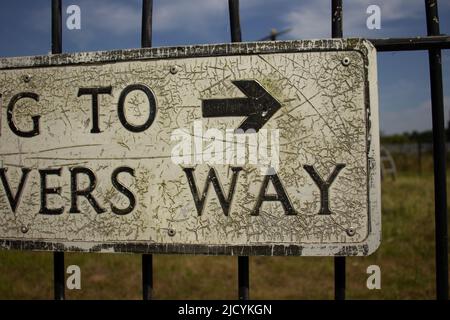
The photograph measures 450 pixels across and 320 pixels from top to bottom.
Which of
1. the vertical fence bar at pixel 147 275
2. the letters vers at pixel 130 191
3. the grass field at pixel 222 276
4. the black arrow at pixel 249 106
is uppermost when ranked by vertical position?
the black arrow at pixel 249 106

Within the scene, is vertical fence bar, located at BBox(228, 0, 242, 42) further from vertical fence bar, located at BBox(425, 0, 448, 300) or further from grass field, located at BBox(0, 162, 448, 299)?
grass field, located at BBox(0, 162, 448, 299)

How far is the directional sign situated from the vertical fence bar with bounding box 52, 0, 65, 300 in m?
0.06

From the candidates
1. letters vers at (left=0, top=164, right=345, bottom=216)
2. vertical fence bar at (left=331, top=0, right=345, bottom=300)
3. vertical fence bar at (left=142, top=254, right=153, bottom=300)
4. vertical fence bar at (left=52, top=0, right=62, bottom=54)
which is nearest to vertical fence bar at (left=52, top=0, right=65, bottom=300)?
vertical fence bar at (left=52, top=0, right=62, bottom=54)

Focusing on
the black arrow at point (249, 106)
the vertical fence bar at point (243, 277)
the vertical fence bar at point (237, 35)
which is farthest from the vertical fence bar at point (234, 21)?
the vertical fence bar at point (243, 277)

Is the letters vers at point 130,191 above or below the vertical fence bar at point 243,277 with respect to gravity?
above

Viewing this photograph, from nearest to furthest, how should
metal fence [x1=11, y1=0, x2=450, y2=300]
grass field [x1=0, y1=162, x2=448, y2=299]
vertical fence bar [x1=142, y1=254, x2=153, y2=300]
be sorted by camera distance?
1. metal fence [x1=11, y1=0, x2=450, y2=300]
2. vertical fence bar [x1=142, y1=254, x2=153, y2=300]
3. grass field [x1=0, y1=162, x2=448, y2=299]

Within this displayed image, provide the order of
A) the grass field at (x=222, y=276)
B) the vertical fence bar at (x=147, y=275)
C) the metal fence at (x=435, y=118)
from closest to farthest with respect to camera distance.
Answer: the metal fence at (x=435, y=118), the vertical fence bar at (x=147, y=275), the grass field at (x=222, y=276)

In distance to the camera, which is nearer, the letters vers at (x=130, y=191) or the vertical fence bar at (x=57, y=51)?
the letters vers at (x=130, y=191)

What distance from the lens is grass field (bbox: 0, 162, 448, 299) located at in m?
3.67

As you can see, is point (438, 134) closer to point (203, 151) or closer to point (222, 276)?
point (203, 151)

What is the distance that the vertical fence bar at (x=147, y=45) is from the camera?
1.33 metres

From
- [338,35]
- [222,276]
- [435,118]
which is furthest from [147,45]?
[222,276]

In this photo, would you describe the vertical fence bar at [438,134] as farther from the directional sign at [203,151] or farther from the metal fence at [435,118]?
the directional sign at [203,151]

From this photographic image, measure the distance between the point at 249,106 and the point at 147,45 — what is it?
421 mm
